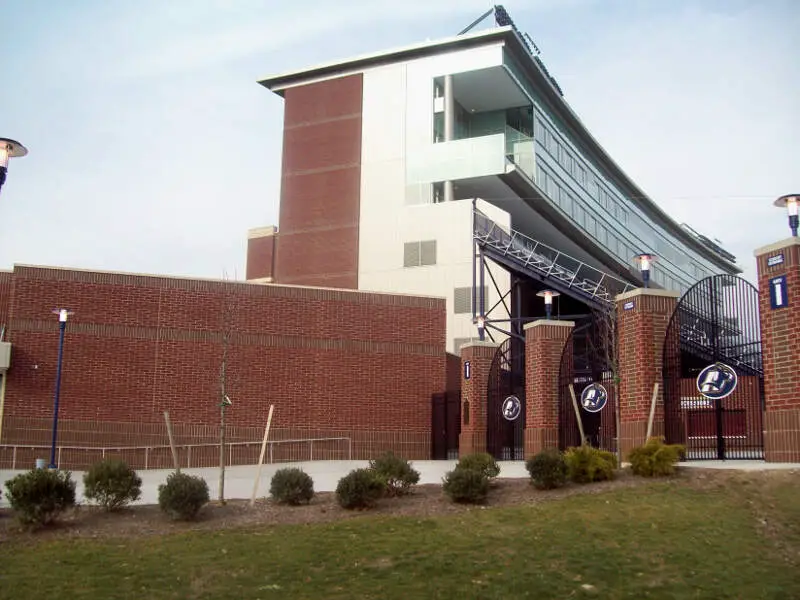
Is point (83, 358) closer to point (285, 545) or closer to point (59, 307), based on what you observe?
point (59, 307)

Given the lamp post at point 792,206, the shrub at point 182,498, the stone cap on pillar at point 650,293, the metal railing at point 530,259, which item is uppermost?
the metal railing at point 530,259

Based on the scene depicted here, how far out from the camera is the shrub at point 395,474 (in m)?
14.8

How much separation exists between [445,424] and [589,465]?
15851 millimetres

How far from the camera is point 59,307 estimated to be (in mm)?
27109

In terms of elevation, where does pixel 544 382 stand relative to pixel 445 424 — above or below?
above

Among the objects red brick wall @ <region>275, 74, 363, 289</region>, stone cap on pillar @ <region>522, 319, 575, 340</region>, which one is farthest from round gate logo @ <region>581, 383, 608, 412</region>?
red brick wall @ <region>275, 74, 363, 289</region>

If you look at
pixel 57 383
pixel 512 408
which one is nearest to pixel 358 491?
pixel 512 408

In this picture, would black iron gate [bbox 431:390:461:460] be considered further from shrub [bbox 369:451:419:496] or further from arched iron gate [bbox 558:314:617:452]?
shrub [bbox 369:451:419:496]

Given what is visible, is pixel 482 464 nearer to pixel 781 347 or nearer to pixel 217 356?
pixel 781 347

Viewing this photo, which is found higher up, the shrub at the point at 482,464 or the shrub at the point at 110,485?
the shrub at the point at 482,464

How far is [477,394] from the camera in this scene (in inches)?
1038

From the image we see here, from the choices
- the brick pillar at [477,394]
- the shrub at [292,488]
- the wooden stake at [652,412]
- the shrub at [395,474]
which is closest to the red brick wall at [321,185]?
the brick pillar at [477,394]

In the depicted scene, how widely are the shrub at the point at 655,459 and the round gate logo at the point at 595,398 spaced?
10.1 ft

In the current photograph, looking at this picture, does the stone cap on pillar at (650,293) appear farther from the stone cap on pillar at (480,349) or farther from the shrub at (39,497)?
the shrub at (39,497)
